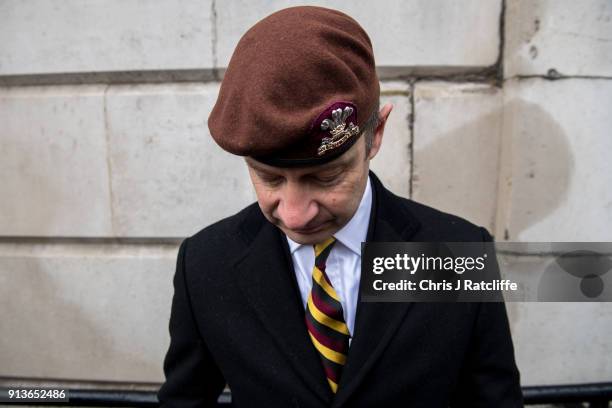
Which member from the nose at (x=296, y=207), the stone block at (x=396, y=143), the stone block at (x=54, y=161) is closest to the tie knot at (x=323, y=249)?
the nose at (x=296, y=207)

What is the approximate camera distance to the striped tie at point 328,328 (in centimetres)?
134

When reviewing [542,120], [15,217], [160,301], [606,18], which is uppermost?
[606,18]

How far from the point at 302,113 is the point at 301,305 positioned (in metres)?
0.64

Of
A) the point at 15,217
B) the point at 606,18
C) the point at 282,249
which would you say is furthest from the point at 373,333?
the point at 15,217

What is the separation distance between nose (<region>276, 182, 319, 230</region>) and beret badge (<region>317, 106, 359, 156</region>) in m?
0.12

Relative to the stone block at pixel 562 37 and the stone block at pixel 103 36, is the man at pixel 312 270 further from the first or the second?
the stone block at pixel 103 36

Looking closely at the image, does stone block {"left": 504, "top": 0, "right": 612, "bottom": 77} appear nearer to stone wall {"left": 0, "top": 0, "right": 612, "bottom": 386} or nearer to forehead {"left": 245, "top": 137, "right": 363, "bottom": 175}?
stone wall {"left": 0, "top": 0, "right": 612, "bottom": 386}

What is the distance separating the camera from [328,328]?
134 centimetres

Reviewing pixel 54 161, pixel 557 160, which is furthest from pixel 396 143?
pixel 54 161

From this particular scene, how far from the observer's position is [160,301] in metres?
3.12

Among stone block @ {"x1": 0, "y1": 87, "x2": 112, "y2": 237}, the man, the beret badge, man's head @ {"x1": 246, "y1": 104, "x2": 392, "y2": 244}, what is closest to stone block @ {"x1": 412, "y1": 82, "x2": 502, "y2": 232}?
the man

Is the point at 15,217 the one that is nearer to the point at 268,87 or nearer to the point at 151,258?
the point at 151,258

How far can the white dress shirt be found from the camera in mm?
1392

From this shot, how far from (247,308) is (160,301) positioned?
1.88 m
